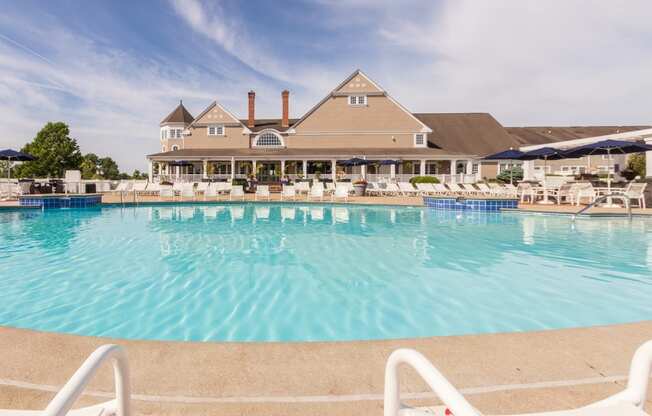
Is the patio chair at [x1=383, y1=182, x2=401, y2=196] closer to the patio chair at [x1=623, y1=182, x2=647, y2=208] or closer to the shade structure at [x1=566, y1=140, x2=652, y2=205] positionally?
the shade structure at [x1=566, y1=140, x2=652, y2=205]

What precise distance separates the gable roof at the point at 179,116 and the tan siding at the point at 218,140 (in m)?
8.57

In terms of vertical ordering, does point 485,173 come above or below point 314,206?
above

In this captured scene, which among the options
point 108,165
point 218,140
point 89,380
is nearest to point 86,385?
point 89,380

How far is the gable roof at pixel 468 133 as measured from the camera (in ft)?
124

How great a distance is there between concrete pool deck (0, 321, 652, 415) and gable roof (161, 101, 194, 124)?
140ft

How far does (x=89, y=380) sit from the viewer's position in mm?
1190

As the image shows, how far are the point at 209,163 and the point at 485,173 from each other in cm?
2823

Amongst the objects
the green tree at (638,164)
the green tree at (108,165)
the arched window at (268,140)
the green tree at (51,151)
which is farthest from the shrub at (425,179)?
the green tree at (108,165)

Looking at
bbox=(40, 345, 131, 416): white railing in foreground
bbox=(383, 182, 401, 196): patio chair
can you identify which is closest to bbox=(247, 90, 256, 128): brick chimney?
bbox=(383, 182, 401, 196): patio chair

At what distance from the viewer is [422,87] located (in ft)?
111

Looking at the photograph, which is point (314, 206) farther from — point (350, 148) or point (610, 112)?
point (610, 112)

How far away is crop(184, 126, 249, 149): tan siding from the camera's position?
113 feet

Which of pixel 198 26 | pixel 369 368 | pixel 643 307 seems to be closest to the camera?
pixel 369 368

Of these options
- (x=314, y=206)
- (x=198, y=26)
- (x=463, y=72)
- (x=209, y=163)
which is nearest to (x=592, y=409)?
(x=314, y=206)
